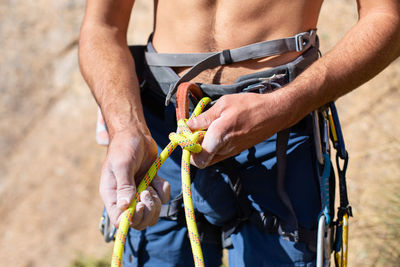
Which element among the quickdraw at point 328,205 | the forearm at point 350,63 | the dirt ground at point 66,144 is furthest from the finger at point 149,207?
the dirt ground at point 66,144

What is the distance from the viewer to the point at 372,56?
4.18ft

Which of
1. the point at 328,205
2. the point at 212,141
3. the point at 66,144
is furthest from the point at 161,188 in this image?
the point at 66,144

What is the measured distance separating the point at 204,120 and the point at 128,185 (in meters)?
0.24

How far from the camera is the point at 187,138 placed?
3.48ft

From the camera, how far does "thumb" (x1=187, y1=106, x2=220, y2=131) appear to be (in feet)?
3.59

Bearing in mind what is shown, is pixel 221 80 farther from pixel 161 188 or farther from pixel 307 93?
pixel 161 188

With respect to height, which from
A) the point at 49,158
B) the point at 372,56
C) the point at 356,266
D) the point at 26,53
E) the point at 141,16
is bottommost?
the point at 356,266

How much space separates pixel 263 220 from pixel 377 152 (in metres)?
2.38

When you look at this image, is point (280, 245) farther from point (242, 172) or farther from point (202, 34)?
point (202, 34)

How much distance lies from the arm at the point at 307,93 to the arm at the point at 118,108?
15cm

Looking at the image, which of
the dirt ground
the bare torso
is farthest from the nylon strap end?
the dirt ground

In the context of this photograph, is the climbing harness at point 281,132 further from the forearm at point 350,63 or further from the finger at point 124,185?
the finger at point 124,185

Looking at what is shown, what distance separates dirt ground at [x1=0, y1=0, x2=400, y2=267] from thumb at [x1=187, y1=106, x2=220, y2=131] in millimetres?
1884

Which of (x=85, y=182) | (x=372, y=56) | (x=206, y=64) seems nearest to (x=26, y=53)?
(x=85, y=182)
